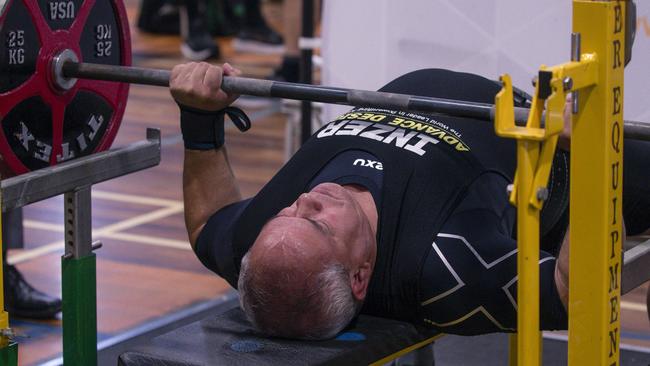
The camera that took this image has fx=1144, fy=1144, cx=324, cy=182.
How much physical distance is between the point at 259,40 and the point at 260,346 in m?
5.77

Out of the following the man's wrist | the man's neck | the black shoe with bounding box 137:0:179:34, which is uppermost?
the black shoe with bounding box 137:0:179:34

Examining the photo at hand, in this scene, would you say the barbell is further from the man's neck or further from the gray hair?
the gray hair

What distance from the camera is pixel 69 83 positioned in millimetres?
2400

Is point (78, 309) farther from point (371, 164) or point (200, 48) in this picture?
point (200, 48)

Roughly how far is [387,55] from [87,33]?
3.42ft

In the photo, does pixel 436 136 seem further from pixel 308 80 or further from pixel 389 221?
pixel 308 80

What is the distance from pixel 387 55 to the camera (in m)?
3.26

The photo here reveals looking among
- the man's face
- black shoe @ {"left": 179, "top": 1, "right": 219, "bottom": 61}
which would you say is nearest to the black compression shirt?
the man's face

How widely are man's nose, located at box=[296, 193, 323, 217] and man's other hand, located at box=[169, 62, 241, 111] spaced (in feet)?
1.08

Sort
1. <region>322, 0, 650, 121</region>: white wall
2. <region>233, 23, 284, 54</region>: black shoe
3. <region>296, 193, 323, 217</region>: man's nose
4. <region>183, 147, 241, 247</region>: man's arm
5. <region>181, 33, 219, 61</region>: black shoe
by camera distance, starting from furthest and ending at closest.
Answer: <region>233, 23, 284, 54</region>: black shoe < <region>181, 33, 219, 61</region>: black shoe < <region>322, 0, 650, 121</region>: white wall < <region>183, 147, 241, 247</region>: man's arm < <region>296, 193, 323, 217</region>: man's nose

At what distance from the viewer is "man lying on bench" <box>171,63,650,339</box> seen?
1955 mm

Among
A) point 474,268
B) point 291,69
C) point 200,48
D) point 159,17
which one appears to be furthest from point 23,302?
point 159,17

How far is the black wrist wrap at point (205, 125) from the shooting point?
229 cm

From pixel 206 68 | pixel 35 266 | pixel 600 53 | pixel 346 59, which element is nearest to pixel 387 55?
pixel 346 59
